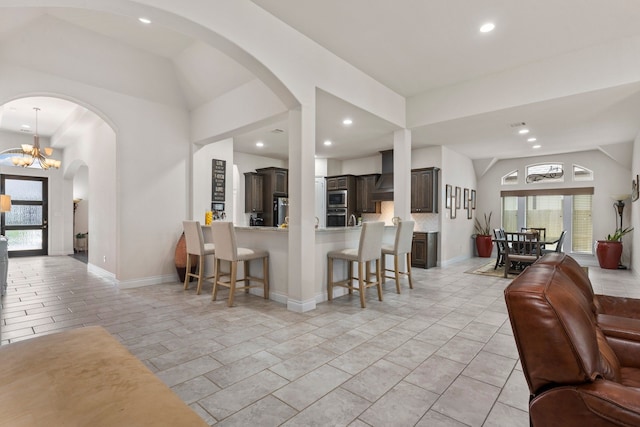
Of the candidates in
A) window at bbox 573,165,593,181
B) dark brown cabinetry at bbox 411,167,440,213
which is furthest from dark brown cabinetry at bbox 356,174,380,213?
window at bbox 573,165,593,181

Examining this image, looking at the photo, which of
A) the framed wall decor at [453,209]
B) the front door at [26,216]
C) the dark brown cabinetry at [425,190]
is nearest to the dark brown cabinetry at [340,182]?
the dark brown cabinetry at [425,190]

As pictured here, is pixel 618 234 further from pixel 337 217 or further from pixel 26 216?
pixel 26 216

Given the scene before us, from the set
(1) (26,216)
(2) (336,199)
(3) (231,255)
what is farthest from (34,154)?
(2) (336,199)

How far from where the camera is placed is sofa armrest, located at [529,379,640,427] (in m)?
0.97

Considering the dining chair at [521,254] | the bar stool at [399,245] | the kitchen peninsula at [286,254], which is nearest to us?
the kitchen peninsula at [286,254]

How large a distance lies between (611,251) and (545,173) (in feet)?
8.72

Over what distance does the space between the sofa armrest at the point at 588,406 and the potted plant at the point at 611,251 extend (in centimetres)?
806

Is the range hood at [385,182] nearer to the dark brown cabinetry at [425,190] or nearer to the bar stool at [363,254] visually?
the dark brown cabinetry at [425,190]

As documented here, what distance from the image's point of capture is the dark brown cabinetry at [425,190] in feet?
23.2

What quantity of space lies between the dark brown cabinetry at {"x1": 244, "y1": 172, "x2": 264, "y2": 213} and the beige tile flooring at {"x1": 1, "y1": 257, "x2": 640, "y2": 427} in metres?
3.72

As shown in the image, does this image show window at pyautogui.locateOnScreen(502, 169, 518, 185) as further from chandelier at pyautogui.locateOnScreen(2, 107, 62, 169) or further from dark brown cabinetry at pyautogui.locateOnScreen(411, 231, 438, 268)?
chandelier at pyautogui.locateOnScreen(2, 107, 62, 169)

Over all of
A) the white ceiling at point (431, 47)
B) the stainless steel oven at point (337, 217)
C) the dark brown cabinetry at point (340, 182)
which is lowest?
the stainless steel oven at point (337, 217)

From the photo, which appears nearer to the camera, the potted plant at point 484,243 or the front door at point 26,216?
the front door at point 26,216

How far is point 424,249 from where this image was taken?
695cm
